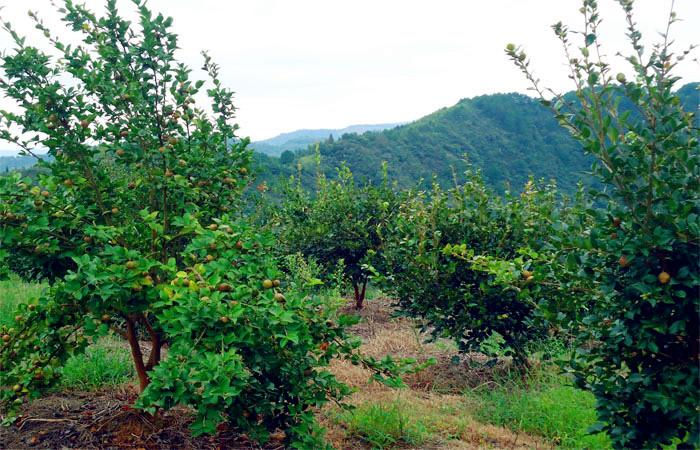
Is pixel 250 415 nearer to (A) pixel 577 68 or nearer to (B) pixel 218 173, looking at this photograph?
(B) pixel 218 173

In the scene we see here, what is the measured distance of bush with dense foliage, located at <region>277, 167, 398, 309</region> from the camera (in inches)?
350

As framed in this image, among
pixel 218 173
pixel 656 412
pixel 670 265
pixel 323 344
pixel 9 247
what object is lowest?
pixel 656 412

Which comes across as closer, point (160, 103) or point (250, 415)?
point (250, 415)

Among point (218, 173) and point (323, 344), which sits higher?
point (218, 173)

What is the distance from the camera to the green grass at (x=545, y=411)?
12.3 ft

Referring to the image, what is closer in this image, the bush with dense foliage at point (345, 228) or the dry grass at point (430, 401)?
the dry grass at point (430, 401)

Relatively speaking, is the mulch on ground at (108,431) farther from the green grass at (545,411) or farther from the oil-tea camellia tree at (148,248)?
the green grass at (545,411)

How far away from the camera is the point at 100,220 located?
11.6 ft

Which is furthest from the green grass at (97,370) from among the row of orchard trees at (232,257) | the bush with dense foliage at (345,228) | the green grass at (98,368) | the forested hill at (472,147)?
the forested hill at (472,147)

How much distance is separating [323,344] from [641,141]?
1813mm

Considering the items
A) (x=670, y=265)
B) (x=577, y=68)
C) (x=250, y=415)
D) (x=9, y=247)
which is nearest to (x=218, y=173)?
(x=9, y=247)

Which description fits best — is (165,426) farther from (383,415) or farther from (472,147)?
(472,147)

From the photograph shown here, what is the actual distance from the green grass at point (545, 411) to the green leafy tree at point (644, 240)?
127cm

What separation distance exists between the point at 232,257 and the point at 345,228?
601 centimetres
